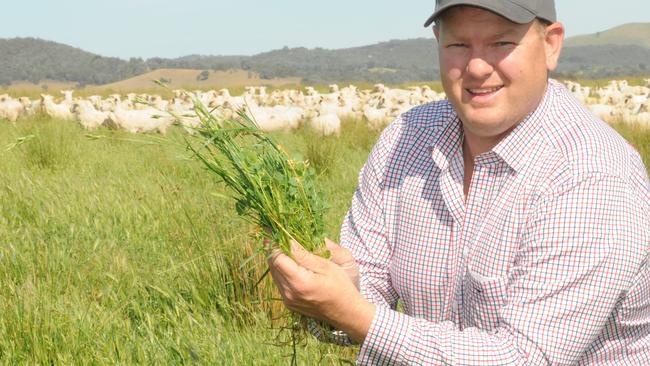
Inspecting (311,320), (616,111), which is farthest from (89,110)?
(311,320)

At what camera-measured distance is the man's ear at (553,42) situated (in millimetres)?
2178

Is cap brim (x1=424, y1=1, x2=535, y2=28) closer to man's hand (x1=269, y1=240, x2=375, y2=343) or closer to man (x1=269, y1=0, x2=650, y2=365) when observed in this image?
man (x1=269, y1=0, x2=650, y2=365)

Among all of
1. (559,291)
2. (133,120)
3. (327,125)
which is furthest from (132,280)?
(133,120)

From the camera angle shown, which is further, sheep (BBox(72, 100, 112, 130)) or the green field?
sheep (BBox(72, 100, 112, 130))

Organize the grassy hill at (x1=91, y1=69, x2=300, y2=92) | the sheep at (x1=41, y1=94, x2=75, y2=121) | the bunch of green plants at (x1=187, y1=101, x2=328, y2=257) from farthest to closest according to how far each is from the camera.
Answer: the grassy hill at (x1=91, y1=69, x2=300, y2=92), the sheep at (x1=41, y1=94, x2=75, y2=121), the bunch of green plants at (x1=187, y1=101, x2=328, y2=257)

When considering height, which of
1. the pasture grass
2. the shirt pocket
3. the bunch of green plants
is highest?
the bunch of green plants

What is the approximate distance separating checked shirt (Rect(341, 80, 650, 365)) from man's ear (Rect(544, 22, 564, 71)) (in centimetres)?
11

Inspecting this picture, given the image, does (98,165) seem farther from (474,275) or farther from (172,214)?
(474,275)

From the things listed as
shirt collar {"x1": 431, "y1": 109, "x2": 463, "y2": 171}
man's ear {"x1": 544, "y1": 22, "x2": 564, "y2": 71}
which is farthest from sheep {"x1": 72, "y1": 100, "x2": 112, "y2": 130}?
man's ear {"x1": 544, "y1": 22, "x2": 564, "y2": 71}

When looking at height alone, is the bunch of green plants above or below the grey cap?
below

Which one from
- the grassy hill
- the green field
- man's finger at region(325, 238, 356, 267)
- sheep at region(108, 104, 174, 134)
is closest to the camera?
man's finger at region(325, 238, 356, 267)

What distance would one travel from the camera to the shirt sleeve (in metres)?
1.91

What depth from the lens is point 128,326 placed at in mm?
3211

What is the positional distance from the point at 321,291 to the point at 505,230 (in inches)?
22.3
